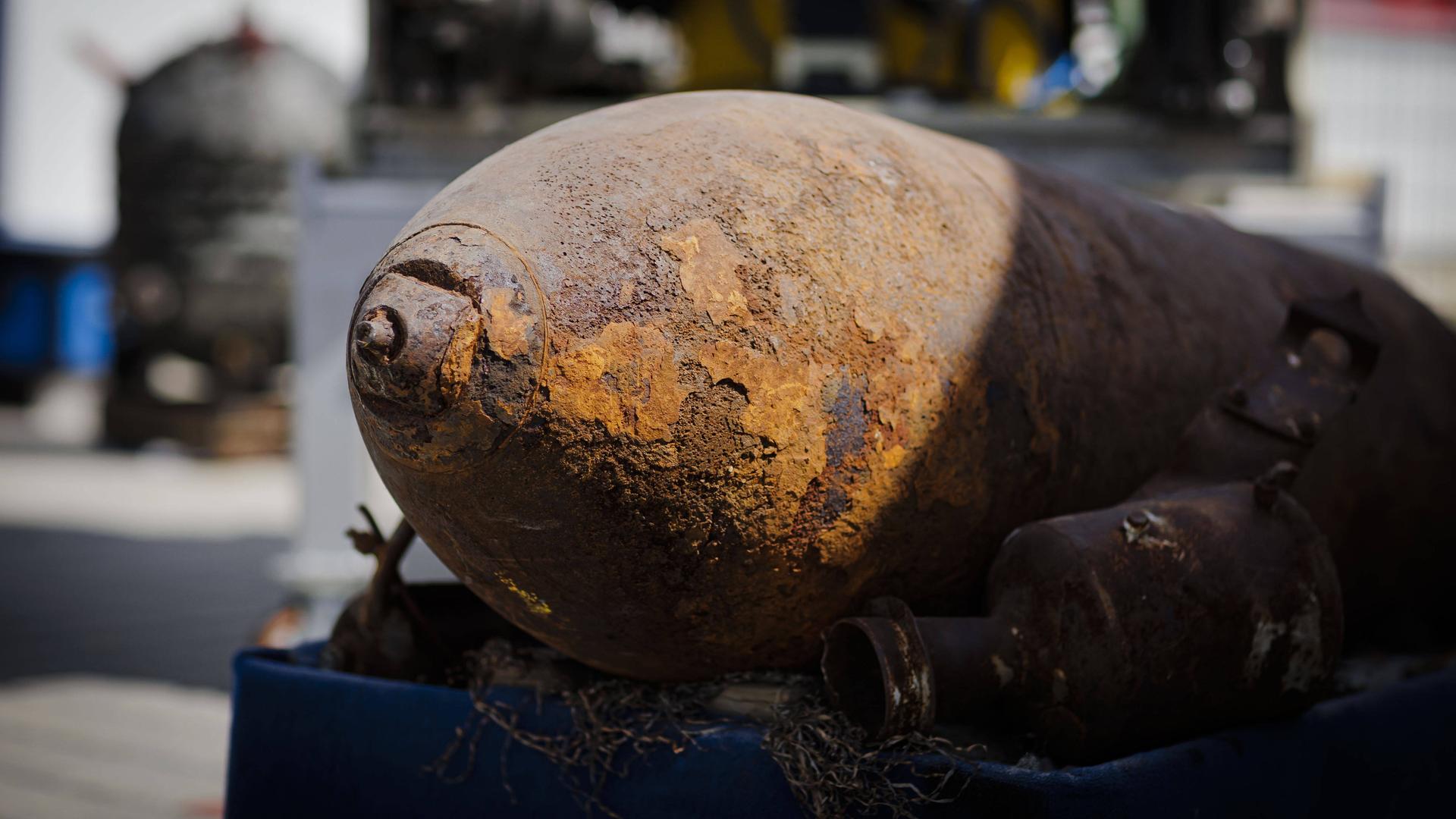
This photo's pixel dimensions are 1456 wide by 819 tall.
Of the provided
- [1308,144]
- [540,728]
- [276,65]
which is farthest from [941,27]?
[276,65]

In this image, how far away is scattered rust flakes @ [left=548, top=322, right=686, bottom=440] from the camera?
1.35 metres

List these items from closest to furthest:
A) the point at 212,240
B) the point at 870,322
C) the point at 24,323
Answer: the point at 870,322 → the point at 212,240 → the point at 24,323

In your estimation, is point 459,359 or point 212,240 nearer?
point 459,359

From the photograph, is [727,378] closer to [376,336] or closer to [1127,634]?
[376,336]

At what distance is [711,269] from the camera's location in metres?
1.41

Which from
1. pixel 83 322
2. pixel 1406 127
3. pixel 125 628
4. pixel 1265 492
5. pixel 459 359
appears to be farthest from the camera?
pixel 83 322

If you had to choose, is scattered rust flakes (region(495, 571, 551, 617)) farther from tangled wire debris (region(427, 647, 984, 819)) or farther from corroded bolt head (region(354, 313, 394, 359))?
corroded bolt head (region(354, 313, 394, 359))

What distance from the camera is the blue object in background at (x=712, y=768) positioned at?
143 cm

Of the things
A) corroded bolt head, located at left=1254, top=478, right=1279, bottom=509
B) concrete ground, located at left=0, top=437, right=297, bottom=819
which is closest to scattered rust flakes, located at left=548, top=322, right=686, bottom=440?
corroded bolt head, located at left=1254, top=478, right=1279, bottom=509

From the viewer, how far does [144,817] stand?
99.7 inches

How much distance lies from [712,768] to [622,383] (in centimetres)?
48

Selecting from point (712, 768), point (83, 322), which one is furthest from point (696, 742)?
point (83, 322)

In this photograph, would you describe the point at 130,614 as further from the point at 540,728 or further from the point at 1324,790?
the point at 1324,790

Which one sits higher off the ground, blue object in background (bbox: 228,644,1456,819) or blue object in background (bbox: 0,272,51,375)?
blue object in background (bbox: 228,644,1456,819)
